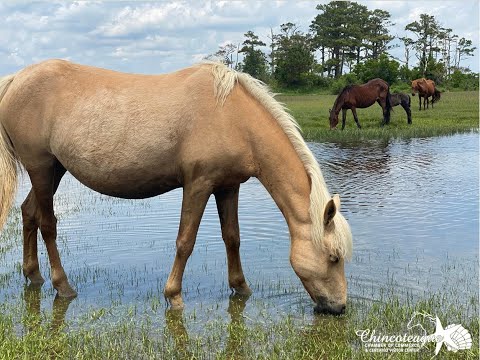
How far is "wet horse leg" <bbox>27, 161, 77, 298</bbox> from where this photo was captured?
652 cm

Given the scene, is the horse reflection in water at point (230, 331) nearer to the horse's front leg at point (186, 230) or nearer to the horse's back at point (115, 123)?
the horse's front leg at point (186, 230)

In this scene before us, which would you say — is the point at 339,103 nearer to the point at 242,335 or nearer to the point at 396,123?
the point at 396,123

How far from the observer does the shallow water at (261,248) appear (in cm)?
632

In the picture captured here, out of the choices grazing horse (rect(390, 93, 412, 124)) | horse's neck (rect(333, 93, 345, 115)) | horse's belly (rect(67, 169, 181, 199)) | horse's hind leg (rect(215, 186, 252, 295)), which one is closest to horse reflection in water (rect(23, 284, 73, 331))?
horse's belly (rect(67, 169, 181, 199))

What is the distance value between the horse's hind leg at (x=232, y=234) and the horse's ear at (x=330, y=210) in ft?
4.00

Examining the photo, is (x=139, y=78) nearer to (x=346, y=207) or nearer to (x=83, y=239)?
(x=83, y=239)

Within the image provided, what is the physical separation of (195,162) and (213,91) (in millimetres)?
695

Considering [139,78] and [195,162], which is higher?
[139,78]

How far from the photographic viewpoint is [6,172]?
21.5 ft

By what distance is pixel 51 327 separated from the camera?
558 centimetres

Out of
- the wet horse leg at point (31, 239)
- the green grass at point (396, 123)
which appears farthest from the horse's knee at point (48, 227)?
the green grass at point (396, 123)

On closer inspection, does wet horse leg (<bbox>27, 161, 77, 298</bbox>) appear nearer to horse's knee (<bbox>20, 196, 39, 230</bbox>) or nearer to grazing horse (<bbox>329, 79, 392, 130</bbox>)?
horse's knee (<bbox>20, 196, 39, 230</bbox>)

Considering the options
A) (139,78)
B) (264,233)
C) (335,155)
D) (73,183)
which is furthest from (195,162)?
(335,155)

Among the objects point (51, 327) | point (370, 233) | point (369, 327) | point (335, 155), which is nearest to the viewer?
point (369, 327)
